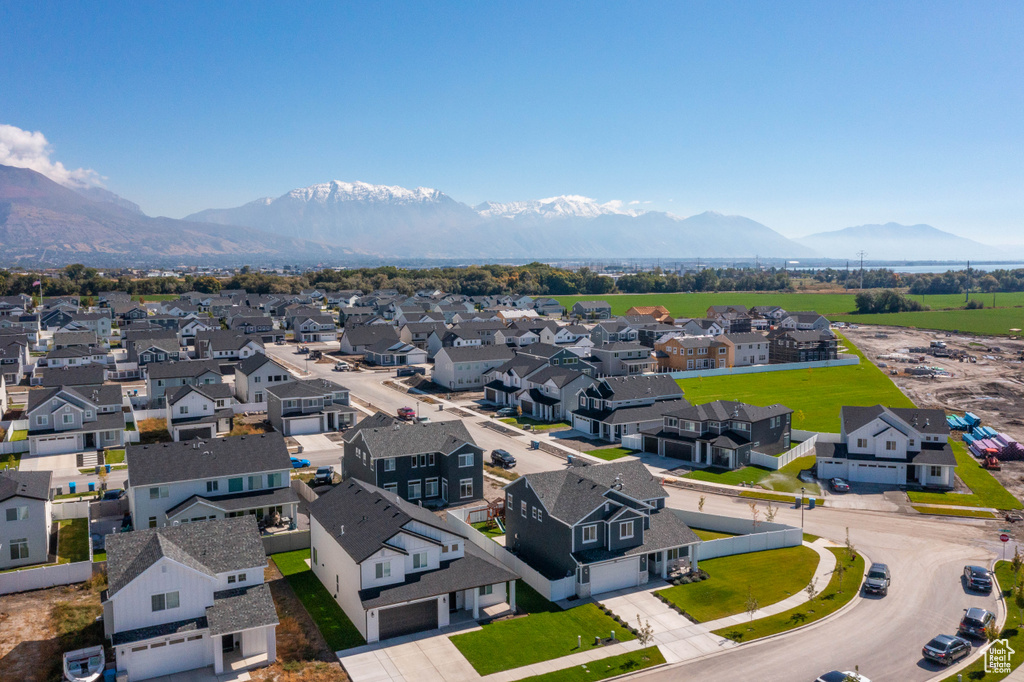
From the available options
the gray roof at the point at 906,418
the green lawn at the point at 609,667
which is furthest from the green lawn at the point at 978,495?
the green lawn at the point at 609,667

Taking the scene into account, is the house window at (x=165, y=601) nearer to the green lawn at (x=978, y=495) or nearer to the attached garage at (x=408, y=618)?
the attached garage at (x=408, y=618)

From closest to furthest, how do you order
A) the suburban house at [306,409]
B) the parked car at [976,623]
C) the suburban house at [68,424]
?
the parked car at [976,623] < the suburban house at [68,424] < the suburban house at [306,409]

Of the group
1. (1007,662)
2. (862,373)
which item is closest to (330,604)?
(1007,662)

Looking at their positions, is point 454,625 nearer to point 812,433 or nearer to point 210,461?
point 210,461

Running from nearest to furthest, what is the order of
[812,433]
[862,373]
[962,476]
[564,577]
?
1. [564,577]
2. [962,476]
3. [812,433]
4. [862,373]

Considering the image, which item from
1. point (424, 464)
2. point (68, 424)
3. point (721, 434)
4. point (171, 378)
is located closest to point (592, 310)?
point (171, 378)

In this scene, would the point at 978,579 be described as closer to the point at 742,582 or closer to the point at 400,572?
the point at 742,582
